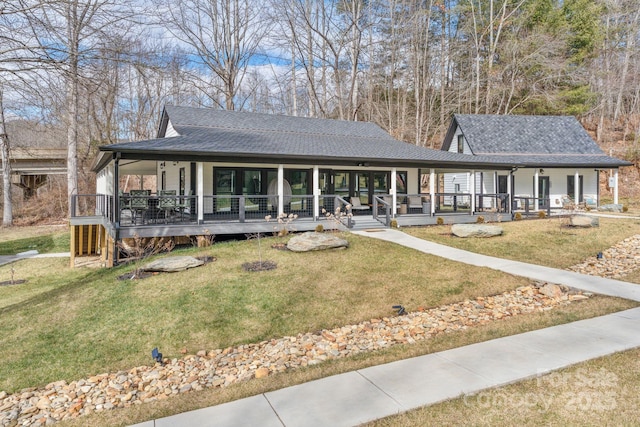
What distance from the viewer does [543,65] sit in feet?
91.4

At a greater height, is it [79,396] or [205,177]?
[205,177]

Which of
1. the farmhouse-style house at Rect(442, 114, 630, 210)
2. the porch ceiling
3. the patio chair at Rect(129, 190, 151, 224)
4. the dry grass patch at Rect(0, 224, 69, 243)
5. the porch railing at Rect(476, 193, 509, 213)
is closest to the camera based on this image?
the patio chair at Rect(129, 190, 151, 224)

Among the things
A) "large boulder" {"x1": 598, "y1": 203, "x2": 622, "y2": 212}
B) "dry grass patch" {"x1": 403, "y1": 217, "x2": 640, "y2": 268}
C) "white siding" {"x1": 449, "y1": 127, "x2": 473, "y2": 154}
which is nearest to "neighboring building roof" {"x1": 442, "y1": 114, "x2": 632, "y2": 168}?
"white siding" {"x1": 449, "y1": 127, "x2": 473, "y2": 154}

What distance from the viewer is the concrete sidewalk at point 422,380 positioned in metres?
3.61

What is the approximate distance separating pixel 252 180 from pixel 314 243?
5823 mm

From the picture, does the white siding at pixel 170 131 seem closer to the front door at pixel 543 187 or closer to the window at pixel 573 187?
the front door at pixel 543 187

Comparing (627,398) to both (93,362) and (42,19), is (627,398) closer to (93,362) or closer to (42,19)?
(93,362)

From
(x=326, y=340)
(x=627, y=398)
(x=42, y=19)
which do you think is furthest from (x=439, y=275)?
(x=42, y=19)

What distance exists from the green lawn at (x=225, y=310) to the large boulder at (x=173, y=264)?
0.85 ft

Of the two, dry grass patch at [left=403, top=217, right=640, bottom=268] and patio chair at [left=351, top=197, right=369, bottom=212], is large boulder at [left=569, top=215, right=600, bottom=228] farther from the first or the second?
patio chair at [left=351, top=197, right=369, bottom=212]

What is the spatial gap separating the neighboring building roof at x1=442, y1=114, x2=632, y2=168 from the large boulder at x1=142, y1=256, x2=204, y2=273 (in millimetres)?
19069

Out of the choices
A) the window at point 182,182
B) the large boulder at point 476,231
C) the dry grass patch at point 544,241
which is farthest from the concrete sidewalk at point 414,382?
the window at point 182,182

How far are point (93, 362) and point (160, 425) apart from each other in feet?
8.64

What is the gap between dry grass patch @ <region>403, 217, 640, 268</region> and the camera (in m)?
10.5
